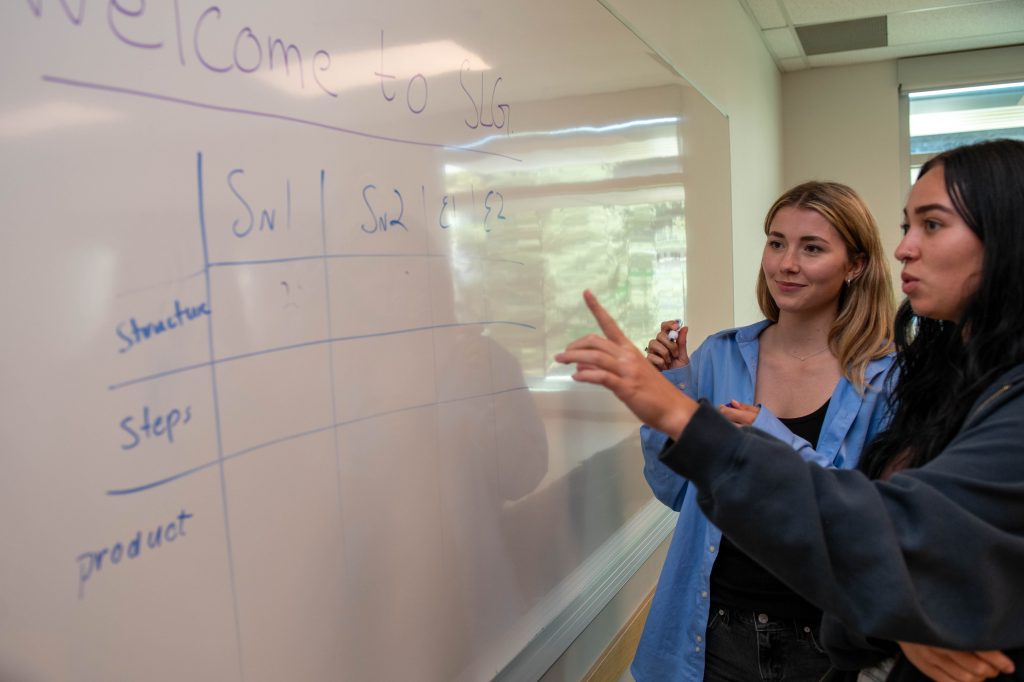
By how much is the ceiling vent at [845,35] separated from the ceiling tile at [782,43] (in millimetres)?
45

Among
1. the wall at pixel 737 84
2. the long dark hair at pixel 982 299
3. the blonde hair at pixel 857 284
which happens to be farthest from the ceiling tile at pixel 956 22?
the long dark hair at pixel 982 299

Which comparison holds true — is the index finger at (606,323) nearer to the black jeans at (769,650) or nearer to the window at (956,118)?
the black jeans at (769,650)

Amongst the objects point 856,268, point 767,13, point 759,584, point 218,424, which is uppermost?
point 767,13

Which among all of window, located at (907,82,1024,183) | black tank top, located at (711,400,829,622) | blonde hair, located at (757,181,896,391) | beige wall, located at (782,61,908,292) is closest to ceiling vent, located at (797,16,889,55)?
beige wall, located at (782,61,908,292)

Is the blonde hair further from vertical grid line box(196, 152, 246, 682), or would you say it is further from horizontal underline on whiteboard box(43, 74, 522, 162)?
vertical grid line box(196, 152, 246, 682)

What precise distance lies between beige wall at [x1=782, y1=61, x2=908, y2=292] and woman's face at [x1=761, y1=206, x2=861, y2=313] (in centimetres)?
423

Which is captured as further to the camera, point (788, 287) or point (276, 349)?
point (788, 287)

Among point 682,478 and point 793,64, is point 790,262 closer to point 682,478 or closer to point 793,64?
point 682,478

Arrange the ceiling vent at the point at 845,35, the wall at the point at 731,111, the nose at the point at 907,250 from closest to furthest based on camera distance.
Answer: the nose at the point at 907,250 < the wall at the point at 731,111 < the ceiling vent at the point at 845,35

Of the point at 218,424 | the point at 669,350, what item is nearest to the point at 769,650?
the point at 669,350

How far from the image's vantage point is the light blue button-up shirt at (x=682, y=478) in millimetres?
1398

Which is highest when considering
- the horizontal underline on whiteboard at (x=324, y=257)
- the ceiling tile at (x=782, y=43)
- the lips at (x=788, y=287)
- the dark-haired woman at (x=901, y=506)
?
the ceiling tile at (x=782, y=43)

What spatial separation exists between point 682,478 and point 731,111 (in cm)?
243

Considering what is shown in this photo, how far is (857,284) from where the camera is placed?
156 centimetres
